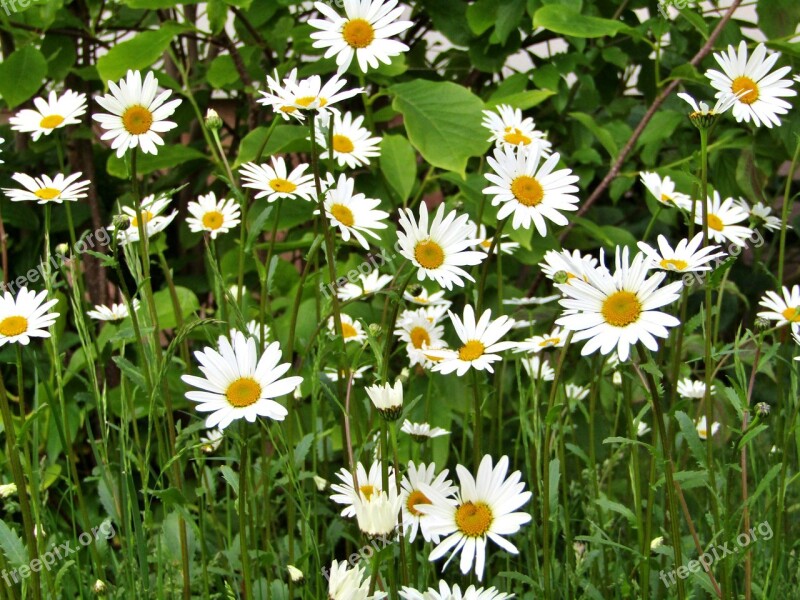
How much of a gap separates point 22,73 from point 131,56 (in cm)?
23

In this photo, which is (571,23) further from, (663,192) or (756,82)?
(756,82)

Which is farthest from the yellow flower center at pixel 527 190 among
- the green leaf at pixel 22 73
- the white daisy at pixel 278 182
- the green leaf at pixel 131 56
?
the green leaf at pixel 22 73

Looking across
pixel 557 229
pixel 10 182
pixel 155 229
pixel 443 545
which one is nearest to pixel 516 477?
pixel 443 545

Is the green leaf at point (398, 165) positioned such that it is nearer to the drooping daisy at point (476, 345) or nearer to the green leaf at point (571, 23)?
the green leaf at point (571, 23)

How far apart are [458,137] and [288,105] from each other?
48 cm

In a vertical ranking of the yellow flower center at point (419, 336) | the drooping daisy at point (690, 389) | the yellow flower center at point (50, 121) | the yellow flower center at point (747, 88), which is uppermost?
the yellow flower center at point (50, 121)

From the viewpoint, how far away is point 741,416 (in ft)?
3.07

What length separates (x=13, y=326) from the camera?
3.06ft

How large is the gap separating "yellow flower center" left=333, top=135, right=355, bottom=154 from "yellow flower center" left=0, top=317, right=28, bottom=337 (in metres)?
0.48

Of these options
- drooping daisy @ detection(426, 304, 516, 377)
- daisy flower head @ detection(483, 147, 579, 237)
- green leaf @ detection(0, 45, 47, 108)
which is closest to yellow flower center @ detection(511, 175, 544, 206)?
daisy flower head @ detection(483, 147, 579, 237)

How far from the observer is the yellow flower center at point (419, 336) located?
1.21 metres

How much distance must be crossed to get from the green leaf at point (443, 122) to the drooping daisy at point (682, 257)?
1.63ft

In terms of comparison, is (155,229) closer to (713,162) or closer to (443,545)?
(443,545)

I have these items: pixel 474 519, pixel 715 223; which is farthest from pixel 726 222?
pixel 474 519
